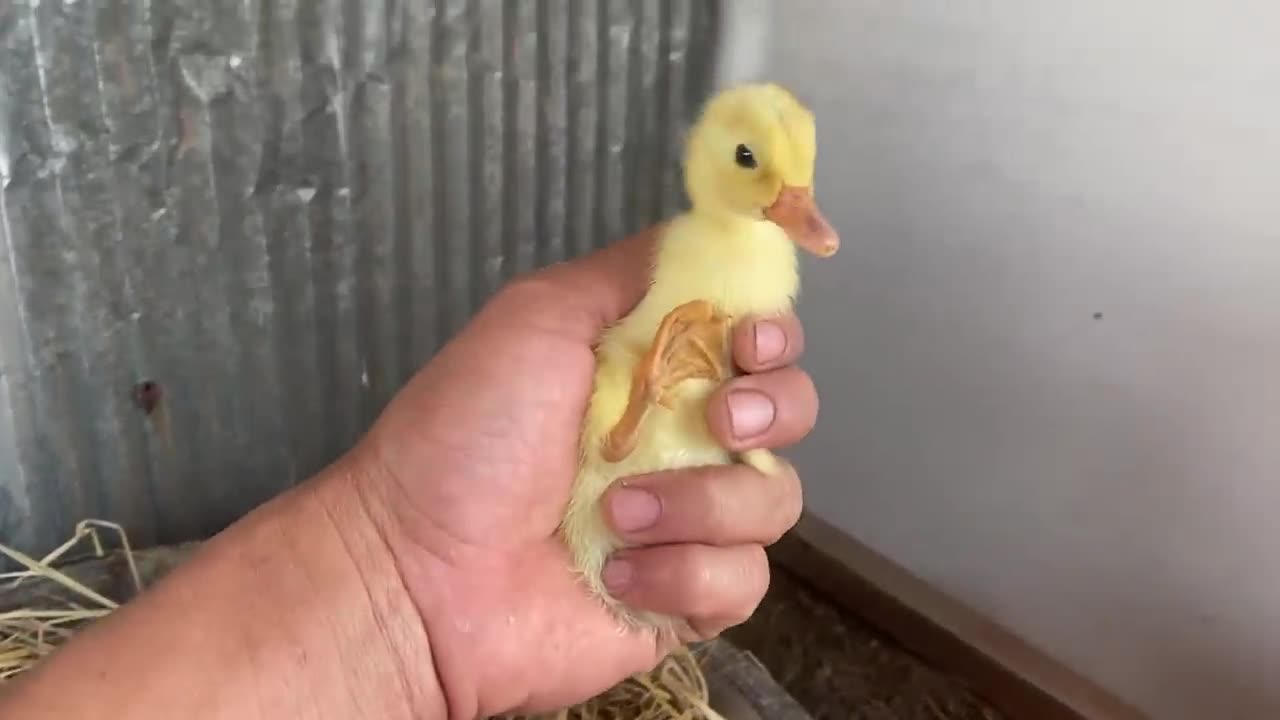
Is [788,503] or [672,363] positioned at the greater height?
[672,363]

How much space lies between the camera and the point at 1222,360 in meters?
0.97

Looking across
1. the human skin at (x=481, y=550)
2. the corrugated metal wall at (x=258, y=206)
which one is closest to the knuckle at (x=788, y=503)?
the human skin at (x=481, y=550)

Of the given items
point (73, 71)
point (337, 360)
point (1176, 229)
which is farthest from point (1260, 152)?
point (73, 71)

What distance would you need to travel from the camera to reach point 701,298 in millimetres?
711

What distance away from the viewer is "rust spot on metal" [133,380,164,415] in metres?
1.08

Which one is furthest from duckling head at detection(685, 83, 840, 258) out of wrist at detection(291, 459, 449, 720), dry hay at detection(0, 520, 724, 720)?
dry hay at detection(0, 520, 724, 720)

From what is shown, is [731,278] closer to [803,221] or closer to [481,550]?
[803,221]

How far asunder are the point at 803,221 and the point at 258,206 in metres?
0.57

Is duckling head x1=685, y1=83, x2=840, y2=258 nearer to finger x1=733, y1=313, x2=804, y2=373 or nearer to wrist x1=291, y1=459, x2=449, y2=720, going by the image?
finger x1=733, y1=313, x2=804, y2=373

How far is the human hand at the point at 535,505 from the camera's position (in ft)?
2.41

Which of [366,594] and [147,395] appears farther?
[147,395]

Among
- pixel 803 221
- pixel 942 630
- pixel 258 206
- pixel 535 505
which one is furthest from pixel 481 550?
pixel 942 630

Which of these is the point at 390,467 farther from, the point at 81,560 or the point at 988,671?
the point at 988,671

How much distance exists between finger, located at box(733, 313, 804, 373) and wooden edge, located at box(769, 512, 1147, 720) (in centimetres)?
52
